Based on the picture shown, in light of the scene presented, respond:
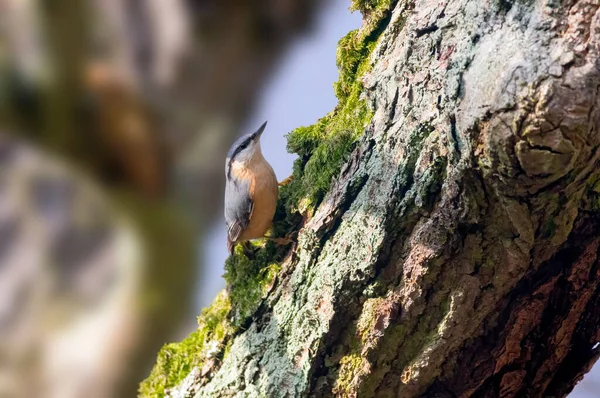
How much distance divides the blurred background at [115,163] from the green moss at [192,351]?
3.69ft

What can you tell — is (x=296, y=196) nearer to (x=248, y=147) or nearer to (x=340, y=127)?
(x=340, y=127)

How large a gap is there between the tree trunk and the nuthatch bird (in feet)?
1.50

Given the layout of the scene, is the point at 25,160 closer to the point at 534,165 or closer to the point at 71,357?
the point at 71,357

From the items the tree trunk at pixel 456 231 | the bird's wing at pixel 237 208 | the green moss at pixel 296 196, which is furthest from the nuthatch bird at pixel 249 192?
the tree trunk at pixel 456 231

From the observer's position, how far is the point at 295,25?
3.20 meters

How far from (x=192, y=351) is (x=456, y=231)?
1.19m

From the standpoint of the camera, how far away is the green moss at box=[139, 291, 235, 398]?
1844 millimetres

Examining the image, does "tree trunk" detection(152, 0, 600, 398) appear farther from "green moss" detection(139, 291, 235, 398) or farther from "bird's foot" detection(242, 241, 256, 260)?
"bird's foot" detection(242, 241, 256, 260)

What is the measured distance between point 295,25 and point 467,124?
2.34 meters

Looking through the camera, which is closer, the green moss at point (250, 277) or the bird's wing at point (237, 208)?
the green moss at point (250, 277)

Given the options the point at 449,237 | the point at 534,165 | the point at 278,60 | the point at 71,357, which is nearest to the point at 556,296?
the point at 449,237

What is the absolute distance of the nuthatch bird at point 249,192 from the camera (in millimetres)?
2104

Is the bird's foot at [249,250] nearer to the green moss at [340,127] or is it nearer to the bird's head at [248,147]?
the green moss at [340,127]

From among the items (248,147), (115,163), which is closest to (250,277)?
(248,147)
